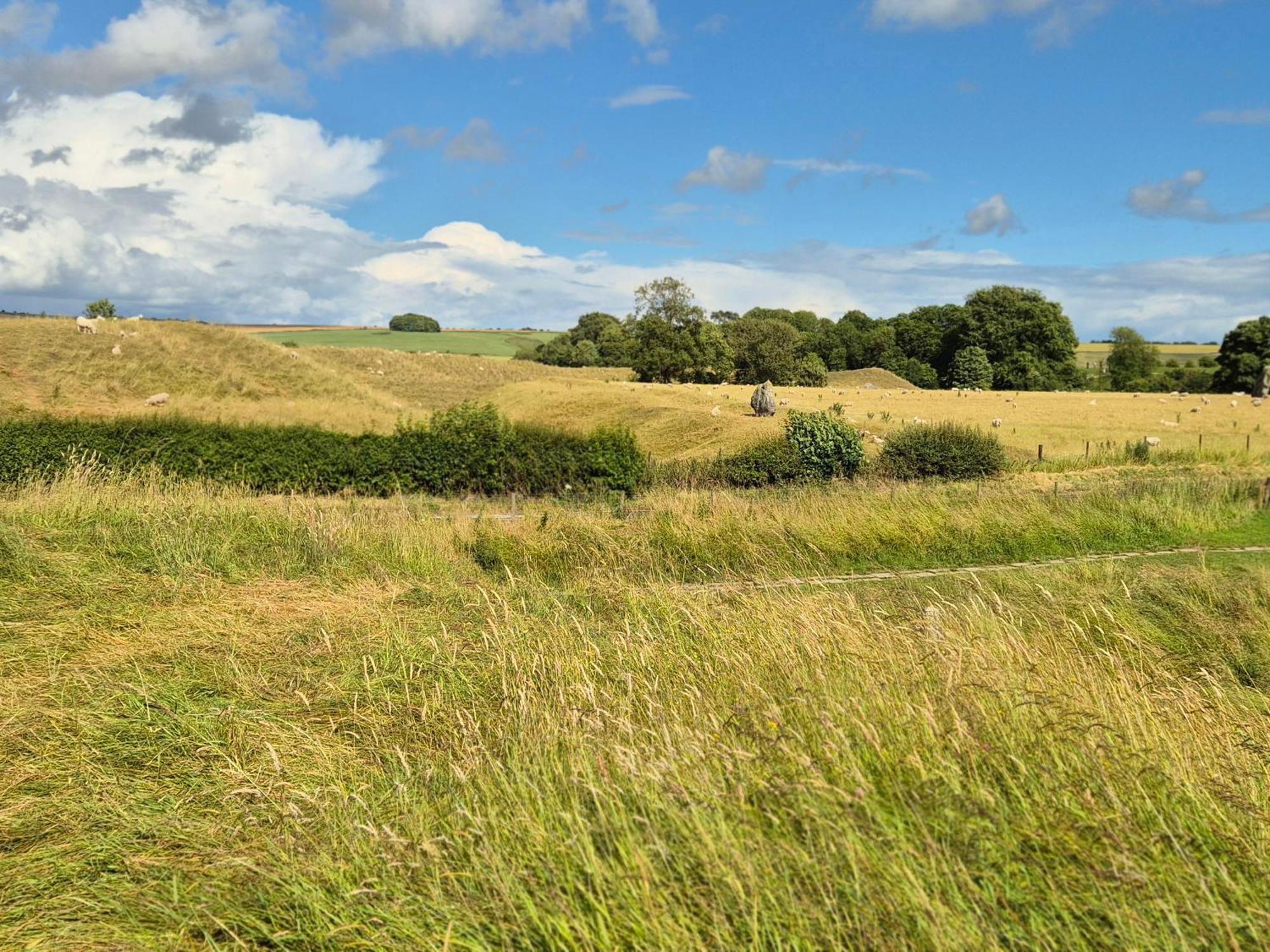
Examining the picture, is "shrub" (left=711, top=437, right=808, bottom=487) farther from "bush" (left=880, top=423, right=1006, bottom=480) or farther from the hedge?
"bush" (left=880, top=423, right=1006, bottom=480)

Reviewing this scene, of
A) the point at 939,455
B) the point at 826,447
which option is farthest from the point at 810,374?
the point at 826,447

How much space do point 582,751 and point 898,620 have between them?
2.80 metres

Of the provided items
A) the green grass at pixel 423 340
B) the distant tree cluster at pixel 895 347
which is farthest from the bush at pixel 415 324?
the distant tree cluster at pixel 895 347

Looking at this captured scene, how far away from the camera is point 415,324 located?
10994cm

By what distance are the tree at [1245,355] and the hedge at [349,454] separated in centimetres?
5755

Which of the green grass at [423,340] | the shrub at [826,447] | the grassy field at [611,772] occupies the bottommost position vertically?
the grassy field at [611,772]

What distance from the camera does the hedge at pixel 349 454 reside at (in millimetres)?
16922

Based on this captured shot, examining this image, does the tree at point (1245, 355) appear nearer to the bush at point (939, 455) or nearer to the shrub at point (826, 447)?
the bush at point (939, 455)

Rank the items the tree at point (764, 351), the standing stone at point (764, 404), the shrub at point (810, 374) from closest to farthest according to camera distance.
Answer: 1. the standing stone at point (764, 404)
2. the shrub at point (810, 374)
3. the tree at point (764, 351)

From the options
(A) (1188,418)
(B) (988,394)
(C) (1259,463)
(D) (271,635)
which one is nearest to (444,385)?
(B) (988,394)

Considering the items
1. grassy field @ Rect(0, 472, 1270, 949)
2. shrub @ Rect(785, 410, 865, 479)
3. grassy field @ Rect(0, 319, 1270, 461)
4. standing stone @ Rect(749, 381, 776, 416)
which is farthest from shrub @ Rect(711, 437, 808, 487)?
standing stone @ Rect(749, 381, 776, 416)

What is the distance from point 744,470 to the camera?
1884 centimetres

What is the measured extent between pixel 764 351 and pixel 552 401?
98.0 feet

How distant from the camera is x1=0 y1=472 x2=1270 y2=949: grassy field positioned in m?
2.80
